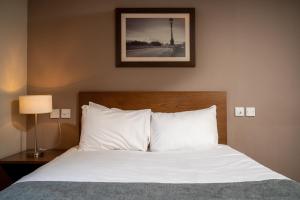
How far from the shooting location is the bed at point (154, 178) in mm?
1310

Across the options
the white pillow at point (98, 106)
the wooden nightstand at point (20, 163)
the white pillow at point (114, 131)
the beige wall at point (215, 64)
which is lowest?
the wooden nightstand at point (20, 163)

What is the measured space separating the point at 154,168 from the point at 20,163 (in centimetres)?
130

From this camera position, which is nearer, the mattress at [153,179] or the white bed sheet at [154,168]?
the mattress at [153,179]

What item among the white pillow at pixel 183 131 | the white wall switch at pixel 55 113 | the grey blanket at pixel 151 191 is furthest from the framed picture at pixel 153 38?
the grey blanket at pixel 151 191

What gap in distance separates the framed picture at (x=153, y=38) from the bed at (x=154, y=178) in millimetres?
994

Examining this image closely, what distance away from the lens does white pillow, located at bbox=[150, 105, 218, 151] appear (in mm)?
2496

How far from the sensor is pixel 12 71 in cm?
274

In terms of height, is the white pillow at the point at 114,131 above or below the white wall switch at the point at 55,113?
below

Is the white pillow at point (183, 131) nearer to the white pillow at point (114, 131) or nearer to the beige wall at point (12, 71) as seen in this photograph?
the white pillow at point (114, 131)

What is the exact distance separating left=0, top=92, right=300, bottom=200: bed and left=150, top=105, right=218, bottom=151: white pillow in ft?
0.31

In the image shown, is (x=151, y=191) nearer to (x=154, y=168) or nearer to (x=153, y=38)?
(x=154, y=168)

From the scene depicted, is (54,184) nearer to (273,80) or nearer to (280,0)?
(273,80)

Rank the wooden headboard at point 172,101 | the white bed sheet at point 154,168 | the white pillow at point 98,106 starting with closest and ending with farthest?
the white bed sheet at point 154,168, the white pillow at point 98,106, the wooden headboard at point 172,101

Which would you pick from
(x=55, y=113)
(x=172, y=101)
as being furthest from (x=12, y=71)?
(x=172, y=101)
